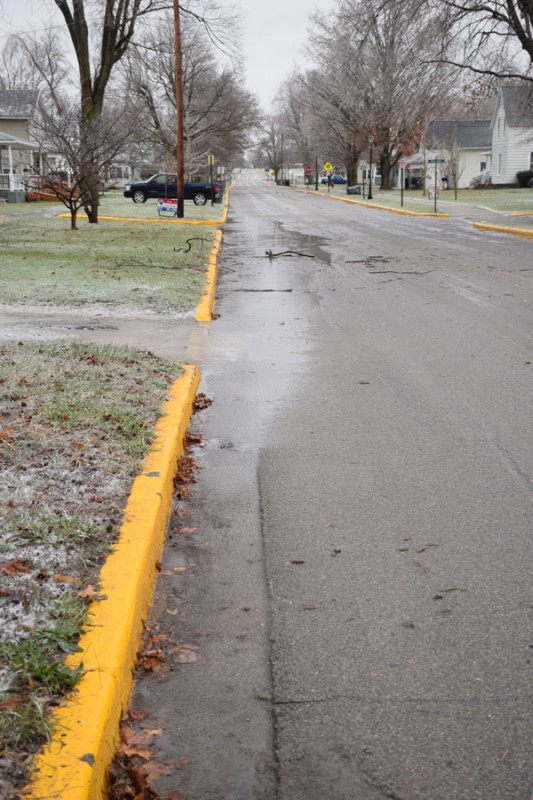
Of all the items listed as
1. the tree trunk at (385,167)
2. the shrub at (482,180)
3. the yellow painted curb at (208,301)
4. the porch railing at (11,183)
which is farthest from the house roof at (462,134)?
the yellow painted curb at (208,301)

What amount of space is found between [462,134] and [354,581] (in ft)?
248

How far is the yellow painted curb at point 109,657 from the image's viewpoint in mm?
2243

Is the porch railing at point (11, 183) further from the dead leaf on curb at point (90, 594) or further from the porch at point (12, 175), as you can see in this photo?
the dead leaf on curb at point (90, 594)

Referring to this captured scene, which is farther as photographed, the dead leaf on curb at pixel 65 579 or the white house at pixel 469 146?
the white house at pixel 469 146

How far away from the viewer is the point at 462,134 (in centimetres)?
7375

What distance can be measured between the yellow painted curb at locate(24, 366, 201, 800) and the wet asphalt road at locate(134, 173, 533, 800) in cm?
15

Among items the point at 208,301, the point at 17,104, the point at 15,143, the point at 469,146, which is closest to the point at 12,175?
the point at 15,143

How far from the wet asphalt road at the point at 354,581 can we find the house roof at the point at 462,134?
226ft

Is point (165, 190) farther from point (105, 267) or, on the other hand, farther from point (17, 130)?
point (105, 267)

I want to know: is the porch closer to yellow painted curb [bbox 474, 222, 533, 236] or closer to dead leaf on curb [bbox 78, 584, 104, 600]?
yellow painted curb [bbox 474, 222, 533, 236]

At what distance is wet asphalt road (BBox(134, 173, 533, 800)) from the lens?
8.43 ft

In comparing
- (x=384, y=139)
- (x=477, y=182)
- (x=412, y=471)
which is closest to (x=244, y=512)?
(x=412, y=471)

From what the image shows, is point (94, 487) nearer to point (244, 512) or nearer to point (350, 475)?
point (244, 512)

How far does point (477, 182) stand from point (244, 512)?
70449 millimetres
